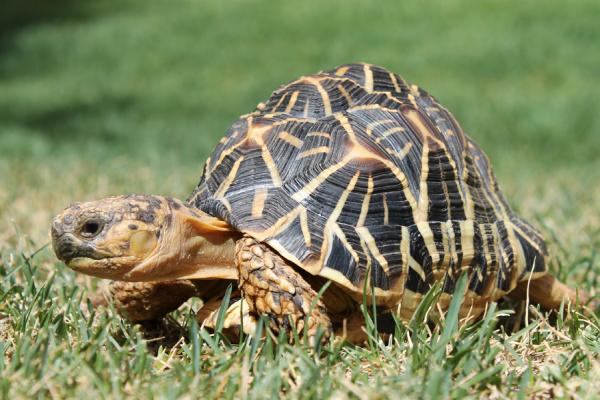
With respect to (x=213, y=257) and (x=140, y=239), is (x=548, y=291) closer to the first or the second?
(x=213, y=257)

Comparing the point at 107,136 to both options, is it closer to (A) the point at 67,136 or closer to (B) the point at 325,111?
(A) the point at 67,136

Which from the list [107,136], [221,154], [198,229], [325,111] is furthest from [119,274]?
[107,136]

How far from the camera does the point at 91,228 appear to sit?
2.38 m

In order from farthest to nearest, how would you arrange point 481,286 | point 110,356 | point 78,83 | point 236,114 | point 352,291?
point 78,83 < point 236,114 < point 481,286 < point 352,291 < point 110,356

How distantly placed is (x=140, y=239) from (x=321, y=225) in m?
0.56

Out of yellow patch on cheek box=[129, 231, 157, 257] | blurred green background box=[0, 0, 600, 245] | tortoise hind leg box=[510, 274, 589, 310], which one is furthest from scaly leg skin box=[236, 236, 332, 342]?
blurred green background box=[0, 0, 600, 245]

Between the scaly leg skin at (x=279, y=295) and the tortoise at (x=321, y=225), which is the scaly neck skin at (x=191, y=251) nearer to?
the tortoise at (x=321, y=225)

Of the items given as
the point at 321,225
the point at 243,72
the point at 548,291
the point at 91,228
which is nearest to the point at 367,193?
the point at 321,225

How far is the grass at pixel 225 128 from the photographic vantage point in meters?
2.04

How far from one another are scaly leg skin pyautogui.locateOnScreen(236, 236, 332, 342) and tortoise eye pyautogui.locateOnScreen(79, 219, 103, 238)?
442 millimetres

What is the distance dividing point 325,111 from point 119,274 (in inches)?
36.9

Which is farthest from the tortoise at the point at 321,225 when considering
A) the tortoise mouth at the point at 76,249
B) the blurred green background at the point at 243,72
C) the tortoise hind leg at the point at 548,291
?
the blurred green background at the point at 243,72

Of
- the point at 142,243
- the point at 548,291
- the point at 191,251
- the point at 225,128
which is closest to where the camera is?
the point at 142,243

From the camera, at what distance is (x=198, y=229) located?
254 centimetres
